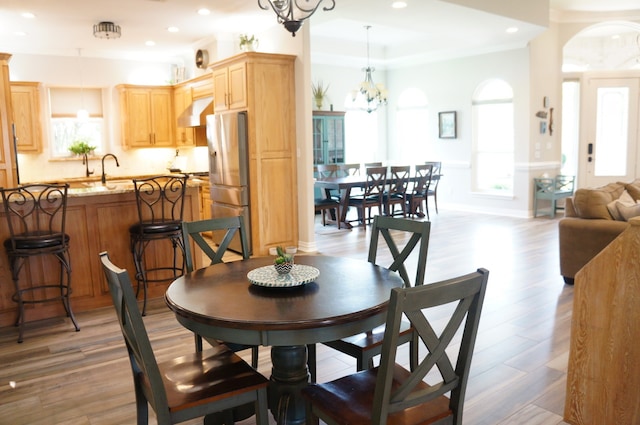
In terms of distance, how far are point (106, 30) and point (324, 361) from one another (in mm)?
5347

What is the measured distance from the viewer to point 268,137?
6.19m

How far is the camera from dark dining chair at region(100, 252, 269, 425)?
5.93 feet

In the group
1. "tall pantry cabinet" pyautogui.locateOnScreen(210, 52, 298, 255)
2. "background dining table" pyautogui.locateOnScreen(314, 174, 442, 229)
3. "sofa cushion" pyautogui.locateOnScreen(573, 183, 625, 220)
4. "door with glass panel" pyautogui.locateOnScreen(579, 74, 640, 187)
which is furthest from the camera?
"door with glass panel" pyautogui.locateOnScreen(579, 74, 640, 187)

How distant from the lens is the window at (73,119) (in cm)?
838

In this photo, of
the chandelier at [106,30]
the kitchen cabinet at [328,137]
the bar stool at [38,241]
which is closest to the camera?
the bar stool at [38,241]

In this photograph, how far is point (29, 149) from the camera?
7984 millimetres

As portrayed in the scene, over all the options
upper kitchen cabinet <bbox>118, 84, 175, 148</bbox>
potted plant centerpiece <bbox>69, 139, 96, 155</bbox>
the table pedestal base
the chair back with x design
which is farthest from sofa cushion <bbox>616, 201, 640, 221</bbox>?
potted plant centerpiece <bbox>69, 139, 96, 155</bbox>

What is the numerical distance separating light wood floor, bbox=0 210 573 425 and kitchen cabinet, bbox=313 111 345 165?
15.6ft

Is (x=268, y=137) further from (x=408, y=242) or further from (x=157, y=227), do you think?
(x=408, y=242)

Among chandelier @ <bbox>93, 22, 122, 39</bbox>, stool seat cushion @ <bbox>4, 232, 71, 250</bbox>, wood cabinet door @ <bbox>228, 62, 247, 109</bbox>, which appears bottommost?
stool seat cushion @ <bbox>4, 232, 71, 250</bbox>

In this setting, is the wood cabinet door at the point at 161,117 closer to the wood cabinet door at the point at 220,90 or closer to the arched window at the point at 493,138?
the wood cabinet door at the point at 220,90

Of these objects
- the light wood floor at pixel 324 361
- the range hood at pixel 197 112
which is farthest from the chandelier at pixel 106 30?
the light wood floor at pixel 324 361

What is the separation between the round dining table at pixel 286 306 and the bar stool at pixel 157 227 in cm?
191

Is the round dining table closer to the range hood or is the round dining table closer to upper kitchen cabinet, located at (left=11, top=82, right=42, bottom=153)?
the range hood
